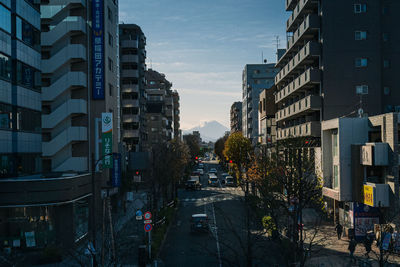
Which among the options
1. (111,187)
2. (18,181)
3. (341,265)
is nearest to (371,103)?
(341,265)

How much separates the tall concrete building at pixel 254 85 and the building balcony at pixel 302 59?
47.2 metres

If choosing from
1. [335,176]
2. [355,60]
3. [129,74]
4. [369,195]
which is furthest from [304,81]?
[129,74]

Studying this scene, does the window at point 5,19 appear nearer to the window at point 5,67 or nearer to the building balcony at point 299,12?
the window at point 5,67

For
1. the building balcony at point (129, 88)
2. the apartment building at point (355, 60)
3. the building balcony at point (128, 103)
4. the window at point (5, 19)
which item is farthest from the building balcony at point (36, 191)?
the building balcony at point (129, 88)

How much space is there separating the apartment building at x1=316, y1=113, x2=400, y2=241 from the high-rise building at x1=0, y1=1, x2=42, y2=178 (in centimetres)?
2386

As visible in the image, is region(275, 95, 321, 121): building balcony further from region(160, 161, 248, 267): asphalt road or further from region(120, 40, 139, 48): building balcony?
region(120, 40, 139, 48): building balcony

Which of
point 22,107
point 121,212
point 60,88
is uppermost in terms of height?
point 60,88

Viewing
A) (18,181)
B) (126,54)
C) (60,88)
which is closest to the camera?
(18,181)

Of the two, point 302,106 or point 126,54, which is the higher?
point 126,54

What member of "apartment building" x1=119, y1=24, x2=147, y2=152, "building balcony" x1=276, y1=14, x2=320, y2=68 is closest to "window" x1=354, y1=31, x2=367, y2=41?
"building balcony" x1=276, y1=14, x2=320, y2=68

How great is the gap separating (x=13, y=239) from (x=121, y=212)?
16724mm

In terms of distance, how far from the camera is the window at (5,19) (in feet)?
89.5

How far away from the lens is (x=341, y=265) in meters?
22.0

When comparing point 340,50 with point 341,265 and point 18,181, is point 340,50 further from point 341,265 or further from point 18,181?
point 18,181
